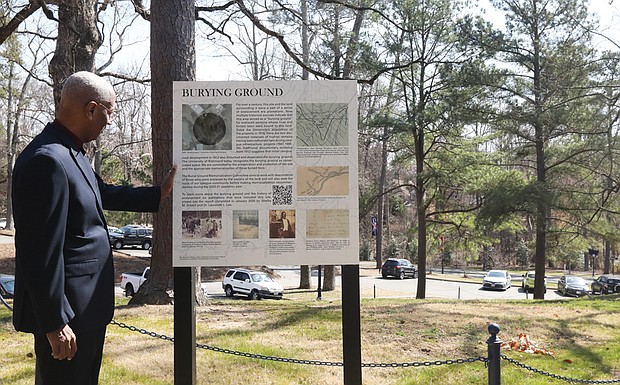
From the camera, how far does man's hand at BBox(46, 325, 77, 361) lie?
282 centimetres

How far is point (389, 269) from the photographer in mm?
39312

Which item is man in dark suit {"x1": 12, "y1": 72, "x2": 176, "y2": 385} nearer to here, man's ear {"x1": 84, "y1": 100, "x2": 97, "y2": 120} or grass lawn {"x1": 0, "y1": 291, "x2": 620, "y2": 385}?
man's ear {"x1": 84, "y1": 100, "x2": 97, "y2": 120}

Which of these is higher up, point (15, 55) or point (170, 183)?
point (15, 55)

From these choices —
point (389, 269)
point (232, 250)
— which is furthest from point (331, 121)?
point (389, 269)

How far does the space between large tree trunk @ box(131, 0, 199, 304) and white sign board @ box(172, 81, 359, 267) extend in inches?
166

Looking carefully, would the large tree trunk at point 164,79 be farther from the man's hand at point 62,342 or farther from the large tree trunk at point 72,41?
the man's hand at point 62,342

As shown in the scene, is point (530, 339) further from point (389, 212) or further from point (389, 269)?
point (389, 212)

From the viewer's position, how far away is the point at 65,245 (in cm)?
301

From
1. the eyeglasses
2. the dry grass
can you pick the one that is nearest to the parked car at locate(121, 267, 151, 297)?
the dry grass

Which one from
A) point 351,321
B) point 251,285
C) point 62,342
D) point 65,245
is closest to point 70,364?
point 62,342

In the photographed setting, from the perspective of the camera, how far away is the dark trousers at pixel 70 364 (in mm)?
3010

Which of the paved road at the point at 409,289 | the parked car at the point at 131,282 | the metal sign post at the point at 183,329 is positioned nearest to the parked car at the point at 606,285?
the paved road at the point at 409,289

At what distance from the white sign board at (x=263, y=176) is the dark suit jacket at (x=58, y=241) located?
1.18 m

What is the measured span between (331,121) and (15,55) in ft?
81.9
